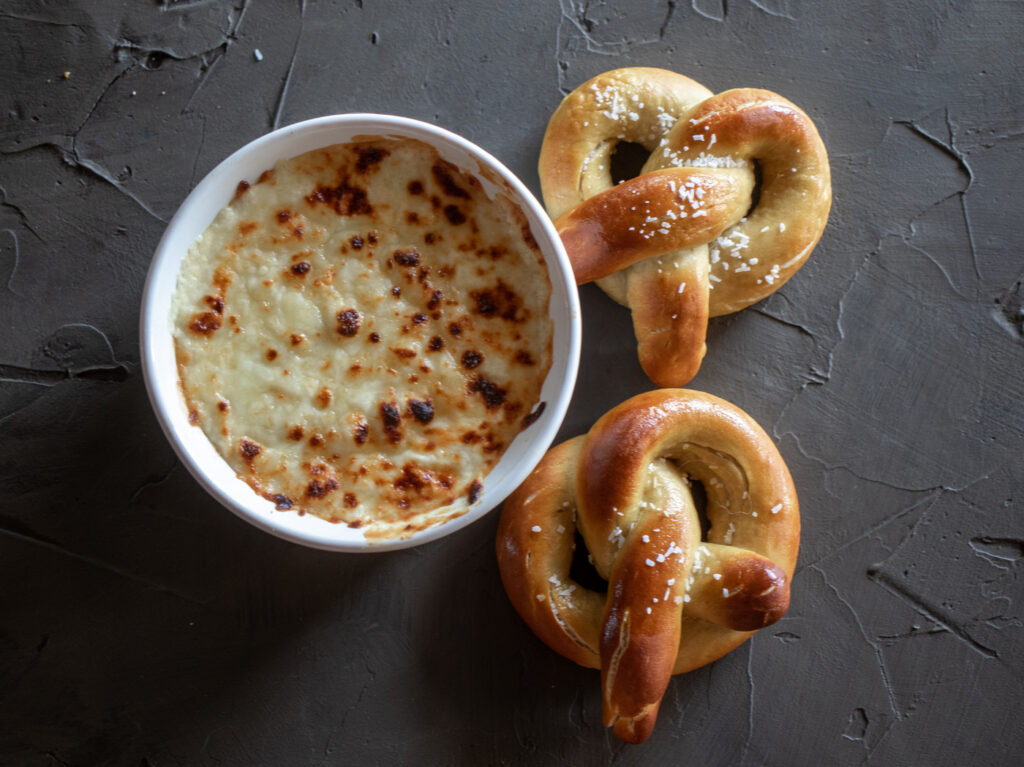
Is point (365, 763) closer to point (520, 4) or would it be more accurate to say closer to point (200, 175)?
point (200, 175)

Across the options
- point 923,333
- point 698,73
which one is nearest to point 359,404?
point 698,73

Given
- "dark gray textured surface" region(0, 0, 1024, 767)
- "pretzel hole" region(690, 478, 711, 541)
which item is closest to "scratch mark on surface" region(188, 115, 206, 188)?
"dark gray textured surface" region(0, 0, 1024, 767)

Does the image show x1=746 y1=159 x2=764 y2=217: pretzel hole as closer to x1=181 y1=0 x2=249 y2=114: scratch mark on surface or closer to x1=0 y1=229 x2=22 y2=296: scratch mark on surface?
x1=181 y1=0 x2=249 y2=114: scratch mark on surface

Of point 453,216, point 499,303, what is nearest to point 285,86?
point 453,216

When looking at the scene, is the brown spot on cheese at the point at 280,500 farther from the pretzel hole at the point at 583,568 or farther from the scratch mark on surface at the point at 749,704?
the scratch mark on surface at the point at 749,704

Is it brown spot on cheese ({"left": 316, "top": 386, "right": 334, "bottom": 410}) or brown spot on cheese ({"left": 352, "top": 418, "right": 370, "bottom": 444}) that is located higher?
brown spot on cheese ({"left": 316, "top": 386, "right": 334, "bottom": 410})

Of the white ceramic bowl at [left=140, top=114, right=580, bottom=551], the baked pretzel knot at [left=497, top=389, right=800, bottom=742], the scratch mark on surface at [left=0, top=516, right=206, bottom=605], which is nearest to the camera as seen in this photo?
the white ceramic bowl at [left=140, top=114, right=580, bottom=551]
